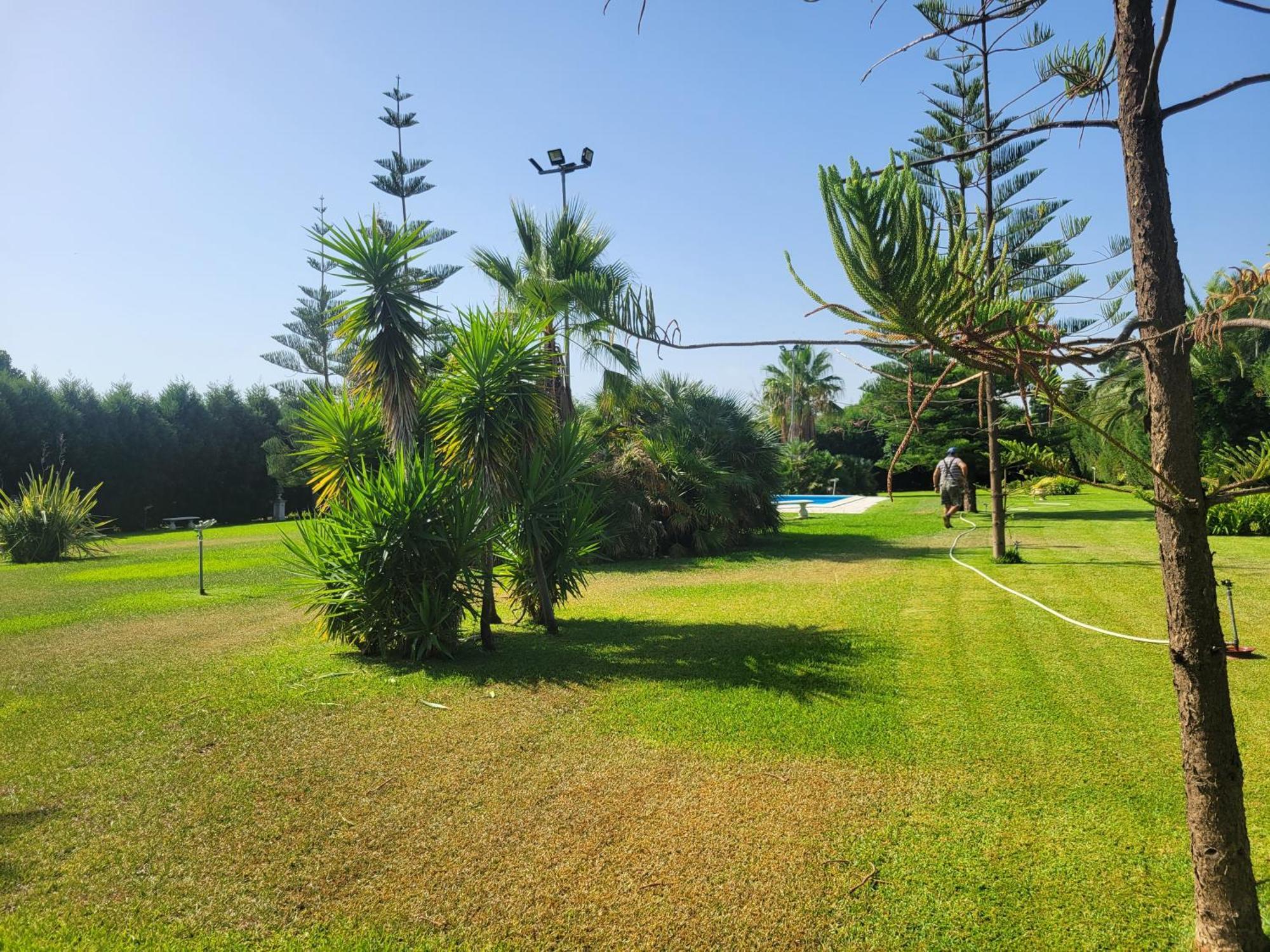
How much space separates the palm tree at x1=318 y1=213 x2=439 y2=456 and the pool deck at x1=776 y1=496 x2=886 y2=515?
15.6 meters

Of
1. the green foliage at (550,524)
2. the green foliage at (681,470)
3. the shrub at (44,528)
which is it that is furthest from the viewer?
the shrub at (44,528)

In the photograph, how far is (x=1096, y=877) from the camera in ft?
10.2

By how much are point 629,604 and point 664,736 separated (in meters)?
4.78

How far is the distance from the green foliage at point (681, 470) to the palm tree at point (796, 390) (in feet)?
91.2

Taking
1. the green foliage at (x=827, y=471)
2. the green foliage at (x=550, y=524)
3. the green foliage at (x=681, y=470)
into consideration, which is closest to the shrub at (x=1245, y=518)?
the green foliage at (x=681, y=470)

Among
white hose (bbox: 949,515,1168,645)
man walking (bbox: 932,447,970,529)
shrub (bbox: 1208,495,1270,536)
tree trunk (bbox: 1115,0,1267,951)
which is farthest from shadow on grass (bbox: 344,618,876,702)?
shrub (bbox: 1208,495,1270,536)

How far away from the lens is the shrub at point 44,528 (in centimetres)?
1569

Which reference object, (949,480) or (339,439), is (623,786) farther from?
(949,480)

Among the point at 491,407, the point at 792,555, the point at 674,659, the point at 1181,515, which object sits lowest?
the point at 674,659

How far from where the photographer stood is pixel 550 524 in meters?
7.82

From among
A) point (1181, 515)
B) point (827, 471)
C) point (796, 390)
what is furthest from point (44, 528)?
point (796, 390)

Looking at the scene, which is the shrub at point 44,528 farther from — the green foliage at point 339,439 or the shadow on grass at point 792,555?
the green foliage at point 339,439

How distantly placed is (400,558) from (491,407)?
5.05ft

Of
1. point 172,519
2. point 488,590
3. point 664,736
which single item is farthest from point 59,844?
point 172,519
